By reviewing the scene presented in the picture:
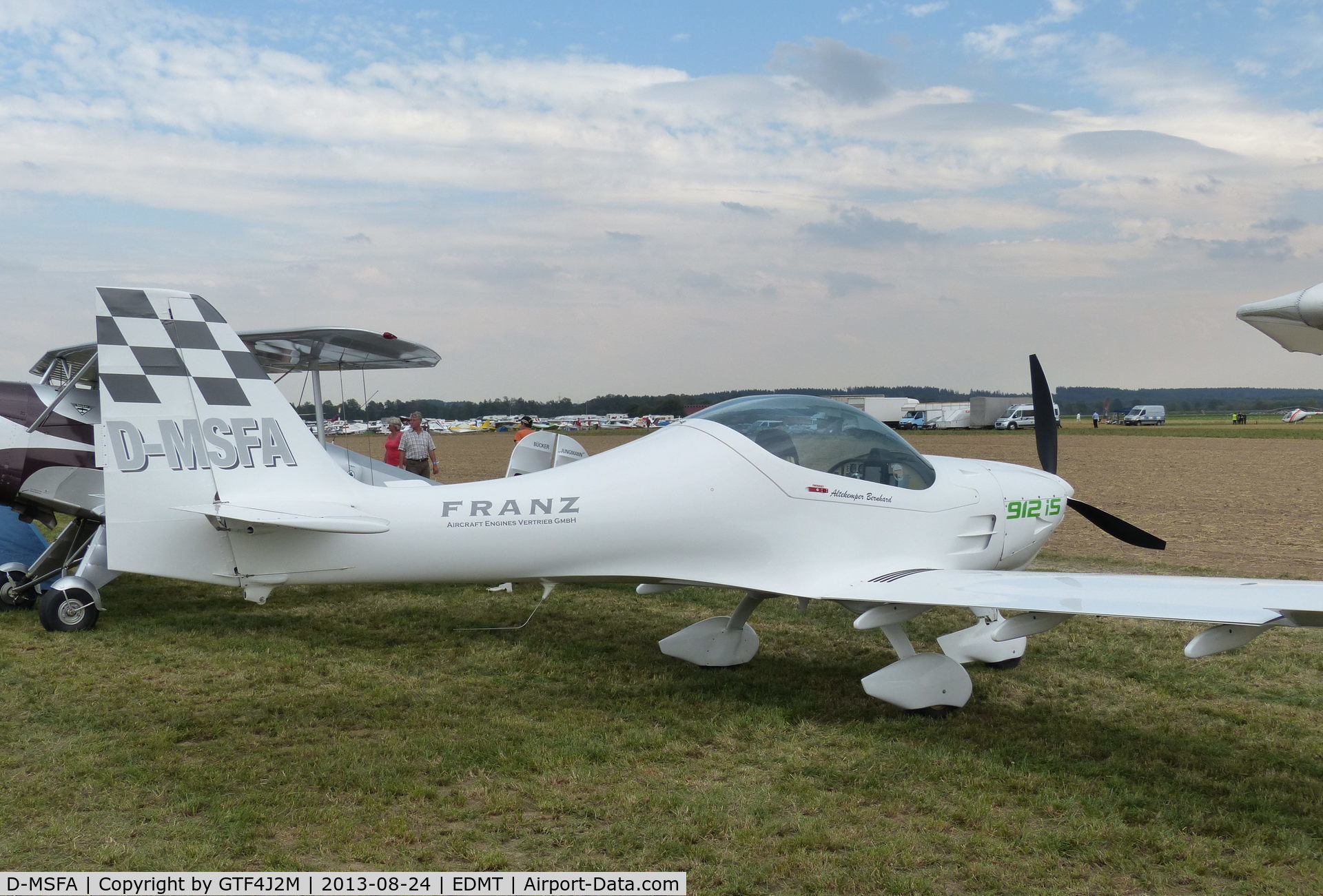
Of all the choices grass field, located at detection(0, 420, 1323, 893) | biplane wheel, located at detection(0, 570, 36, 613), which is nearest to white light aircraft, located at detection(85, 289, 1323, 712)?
grass field, located at detection(0, 420, 1323, 893)

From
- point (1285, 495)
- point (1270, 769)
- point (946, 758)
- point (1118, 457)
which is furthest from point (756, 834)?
point (1118, 457)

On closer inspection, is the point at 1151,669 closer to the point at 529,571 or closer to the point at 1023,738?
the point at 1023,738

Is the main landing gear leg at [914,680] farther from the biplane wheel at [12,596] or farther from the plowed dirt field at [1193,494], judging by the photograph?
the biplane wheel at [12,596]

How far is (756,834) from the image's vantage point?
3.72m

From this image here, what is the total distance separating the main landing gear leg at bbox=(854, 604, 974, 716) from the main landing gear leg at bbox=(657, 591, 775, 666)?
1272 millimetres

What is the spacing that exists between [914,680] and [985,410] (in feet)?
222

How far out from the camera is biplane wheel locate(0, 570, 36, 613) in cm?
833

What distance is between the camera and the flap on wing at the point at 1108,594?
400 centimetres

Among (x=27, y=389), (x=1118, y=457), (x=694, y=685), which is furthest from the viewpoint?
(x=1118, y=457)

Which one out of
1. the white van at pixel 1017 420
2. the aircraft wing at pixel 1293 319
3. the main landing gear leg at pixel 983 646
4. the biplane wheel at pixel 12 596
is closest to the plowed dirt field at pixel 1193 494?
the biplane wheel at pixel 12 596

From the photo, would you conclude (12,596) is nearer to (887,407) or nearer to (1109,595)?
(1109,595)

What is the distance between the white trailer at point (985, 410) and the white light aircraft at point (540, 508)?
219ft

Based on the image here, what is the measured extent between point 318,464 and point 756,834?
345cm

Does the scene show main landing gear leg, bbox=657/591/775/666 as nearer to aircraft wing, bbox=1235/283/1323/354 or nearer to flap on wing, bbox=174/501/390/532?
flap on wing, bbox=174/501/390/532
